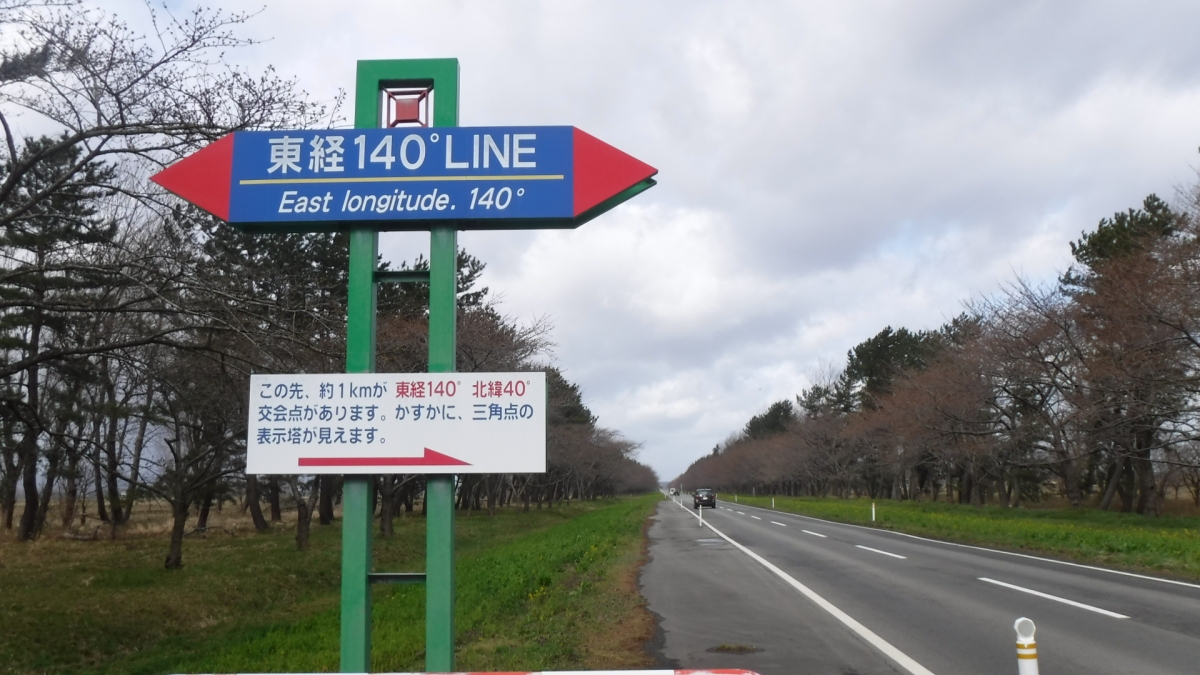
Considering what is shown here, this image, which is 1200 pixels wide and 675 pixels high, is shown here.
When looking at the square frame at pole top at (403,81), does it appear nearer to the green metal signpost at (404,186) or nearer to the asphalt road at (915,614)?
the green metal signpost at (404,186)

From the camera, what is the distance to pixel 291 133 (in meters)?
6.44

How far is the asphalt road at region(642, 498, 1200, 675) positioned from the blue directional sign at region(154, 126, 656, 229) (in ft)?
14.9

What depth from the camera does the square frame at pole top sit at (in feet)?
21.2

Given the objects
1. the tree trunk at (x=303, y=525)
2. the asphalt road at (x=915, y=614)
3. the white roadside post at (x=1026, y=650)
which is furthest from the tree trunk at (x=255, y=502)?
the white roadside post at (x=1026, y=650)

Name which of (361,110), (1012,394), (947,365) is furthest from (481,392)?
(947,365)

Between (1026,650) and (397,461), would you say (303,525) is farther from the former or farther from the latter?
(1026,650)

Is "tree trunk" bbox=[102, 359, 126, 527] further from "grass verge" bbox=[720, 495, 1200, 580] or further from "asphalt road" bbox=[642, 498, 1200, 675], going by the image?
"grass verge" bbox=[720, 495, 1200, 580]

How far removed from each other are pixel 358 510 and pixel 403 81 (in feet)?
10.9

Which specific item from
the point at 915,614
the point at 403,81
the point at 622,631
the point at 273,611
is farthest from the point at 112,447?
the point at 915,614

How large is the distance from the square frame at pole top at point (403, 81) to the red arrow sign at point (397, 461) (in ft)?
8.46

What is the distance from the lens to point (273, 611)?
60.0 ft

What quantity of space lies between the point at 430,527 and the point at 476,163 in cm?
278

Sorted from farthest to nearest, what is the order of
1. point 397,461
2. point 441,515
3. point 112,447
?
point 112,447, point 441,515, point 397,461

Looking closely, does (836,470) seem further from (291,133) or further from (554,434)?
(291,133)
